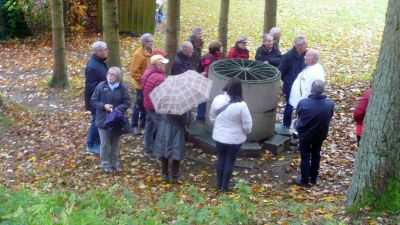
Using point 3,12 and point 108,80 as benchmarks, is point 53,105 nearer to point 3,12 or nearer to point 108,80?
point 108,80

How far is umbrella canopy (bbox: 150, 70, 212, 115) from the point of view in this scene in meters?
7.68

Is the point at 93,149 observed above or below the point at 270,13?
below

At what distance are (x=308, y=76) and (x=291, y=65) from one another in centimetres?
91

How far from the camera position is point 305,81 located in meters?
9.12

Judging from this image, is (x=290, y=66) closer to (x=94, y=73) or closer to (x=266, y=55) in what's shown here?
(x=266, y=55)

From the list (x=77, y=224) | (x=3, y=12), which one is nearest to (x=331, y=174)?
(x=77, y=224)

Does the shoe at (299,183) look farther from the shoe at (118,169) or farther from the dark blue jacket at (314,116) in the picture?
the shoe at (118,169)

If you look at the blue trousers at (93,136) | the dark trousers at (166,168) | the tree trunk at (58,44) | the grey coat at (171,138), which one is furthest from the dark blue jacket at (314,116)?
the tree trunk at (58,44)

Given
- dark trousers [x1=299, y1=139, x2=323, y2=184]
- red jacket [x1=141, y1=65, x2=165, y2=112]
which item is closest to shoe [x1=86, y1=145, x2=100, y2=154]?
red jacket [x1=141, y1=65, x2=165, y2=112]

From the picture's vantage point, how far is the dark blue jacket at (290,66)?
32.4 ft

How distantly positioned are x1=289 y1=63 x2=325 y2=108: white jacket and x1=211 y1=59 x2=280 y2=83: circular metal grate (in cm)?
40

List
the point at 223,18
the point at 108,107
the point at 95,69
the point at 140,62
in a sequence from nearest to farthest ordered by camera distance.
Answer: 1. the point at 108,107
2. the point at 95,69
3. the point at 140,62
4. the point at 223,18

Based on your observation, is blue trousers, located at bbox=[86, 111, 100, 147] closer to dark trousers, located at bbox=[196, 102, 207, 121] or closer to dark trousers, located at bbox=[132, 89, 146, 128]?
dark trousers, located at bbox=[132, 89, 146, 128]

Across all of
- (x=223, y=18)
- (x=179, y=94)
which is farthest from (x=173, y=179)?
(x=223, y=18)
